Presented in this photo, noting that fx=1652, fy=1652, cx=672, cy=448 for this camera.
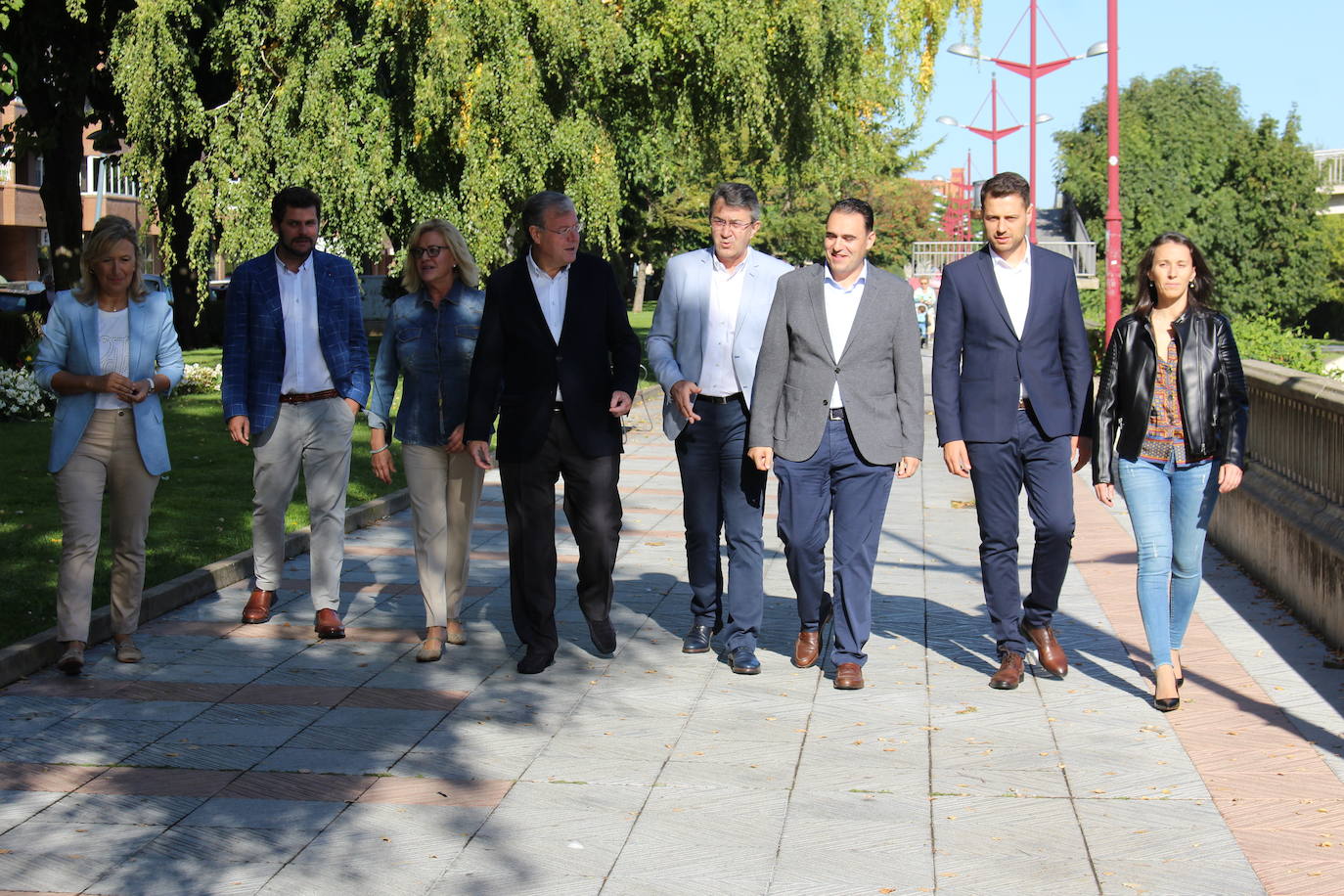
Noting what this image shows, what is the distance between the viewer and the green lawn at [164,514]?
8070 mm

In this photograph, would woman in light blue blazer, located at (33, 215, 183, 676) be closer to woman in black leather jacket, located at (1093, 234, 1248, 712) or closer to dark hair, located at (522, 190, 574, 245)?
dark hair, located at (522, 190, 574, 245)

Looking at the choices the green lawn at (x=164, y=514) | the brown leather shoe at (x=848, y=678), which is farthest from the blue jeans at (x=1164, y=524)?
the green lawn at (x=164, y=514)

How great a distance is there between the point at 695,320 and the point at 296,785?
2.61m

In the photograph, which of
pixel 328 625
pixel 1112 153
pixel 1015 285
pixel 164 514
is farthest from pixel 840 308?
pixel 1112 153

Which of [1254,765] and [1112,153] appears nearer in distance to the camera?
[1254,765]

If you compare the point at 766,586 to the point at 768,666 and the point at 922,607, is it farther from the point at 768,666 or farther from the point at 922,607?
the point at 768,666

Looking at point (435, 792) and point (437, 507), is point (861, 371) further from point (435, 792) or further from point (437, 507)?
point (435, 792)

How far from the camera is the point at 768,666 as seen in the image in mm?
6805

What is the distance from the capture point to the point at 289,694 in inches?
246

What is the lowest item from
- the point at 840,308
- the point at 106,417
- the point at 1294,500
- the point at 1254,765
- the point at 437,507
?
the point at 1254,765

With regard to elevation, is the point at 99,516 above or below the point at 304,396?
below

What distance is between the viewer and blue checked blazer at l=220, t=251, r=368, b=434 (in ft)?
23.4

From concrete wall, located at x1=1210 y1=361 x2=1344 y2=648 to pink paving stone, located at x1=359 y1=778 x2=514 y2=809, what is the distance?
389 centimetres

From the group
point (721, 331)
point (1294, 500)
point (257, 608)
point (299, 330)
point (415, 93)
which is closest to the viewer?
point (721, 331)
